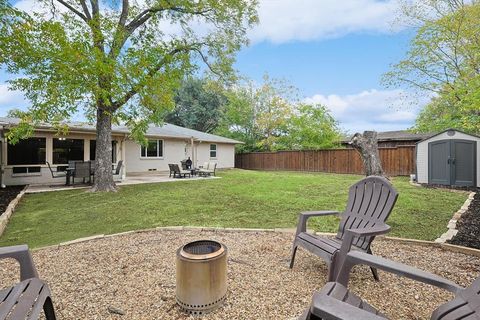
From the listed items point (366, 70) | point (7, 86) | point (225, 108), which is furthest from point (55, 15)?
point (225, 108)

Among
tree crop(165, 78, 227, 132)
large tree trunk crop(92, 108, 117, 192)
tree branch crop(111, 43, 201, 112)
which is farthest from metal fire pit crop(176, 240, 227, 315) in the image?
tree crop(165, 78, 227, 132)

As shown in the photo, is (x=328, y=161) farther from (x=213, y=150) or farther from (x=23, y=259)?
(x=23, y=259)

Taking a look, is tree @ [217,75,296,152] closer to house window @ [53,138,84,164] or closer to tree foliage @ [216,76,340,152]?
tree foliage @ [216,76,340,152]

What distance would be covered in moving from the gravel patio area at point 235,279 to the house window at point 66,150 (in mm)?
10597

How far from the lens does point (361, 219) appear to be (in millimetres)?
3039

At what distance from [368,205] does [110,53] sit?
9.21m

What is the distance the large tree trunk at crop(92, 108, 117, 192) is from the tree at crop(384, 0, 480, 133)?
16.3 metres

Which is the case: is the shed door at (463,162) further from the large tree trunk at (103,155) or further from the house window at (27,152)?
the house window at (27,152)

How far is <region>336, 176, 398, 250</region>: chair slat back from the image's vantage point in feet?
9.27

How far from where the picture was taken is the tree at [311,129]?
22.2m

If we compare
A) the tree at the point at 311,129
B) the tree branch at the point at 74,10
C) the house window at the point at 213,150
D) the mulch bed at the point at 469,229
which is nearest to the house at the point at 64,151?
the house window at the point at 213,150

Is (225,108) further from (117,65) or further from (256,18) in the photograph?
(117,65)

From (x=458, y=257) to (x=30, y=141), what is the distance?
591 inches

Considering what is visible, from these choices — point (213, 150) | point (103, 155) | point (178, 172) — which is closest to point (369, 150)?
point (103, 155)
